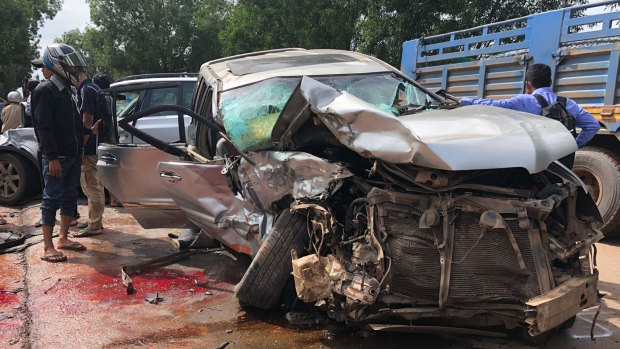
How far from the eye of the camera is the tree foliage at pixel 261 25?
11180 mm

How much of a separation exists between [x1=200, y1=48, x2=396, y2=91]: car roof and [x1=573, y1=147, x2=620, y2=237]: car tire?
284cm

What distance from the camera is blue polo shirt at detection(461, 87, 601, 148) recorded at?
3.99 metres

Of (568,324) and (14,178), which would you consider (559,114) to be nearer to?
(568,324)

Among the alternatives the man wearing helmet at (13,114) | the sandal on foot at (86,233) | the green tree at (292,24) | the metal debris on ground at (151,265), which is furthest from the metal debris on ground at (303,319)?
the green tree at (292,24)

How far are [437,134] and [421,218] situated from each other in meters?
0.47

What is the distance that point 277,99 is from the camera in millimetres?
3609

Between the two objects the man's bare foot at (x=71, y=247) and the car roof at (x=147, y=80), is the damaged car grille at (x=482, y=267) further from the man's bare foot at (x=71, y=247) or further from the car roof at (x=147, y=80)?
the car roof at (x=147, y=80)

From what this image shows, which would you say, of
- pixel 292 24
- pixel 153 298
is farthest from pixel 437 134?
pixel 292 24

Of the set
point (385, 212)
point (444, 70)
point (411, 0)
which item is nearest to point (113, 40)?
point (411, 0)

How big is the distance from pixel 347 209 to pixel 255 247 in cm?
90

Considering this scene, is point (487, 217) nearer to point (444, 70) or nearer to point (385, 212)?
point (385, 212)

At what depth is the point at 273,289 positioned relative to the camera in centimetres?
315

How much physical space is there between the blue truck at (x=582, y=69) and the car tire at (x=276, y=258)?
3.68m

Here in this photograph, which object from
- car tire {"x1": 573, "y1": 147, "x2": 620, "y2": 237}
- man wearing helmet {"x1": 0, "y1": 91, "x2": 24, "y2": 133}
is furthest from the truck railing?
man wearing helmet {"x1": 0, "y1": 91, "x2": 24, "y2": 133}
